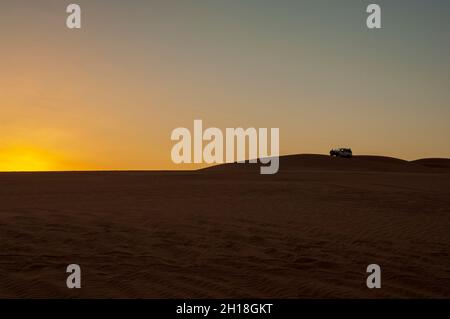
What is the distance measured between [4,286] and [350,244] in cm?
773

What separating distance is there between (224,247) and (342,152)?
64.0 meters

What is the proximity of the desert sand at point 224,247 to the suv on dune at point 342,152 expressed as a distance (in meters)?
52.7

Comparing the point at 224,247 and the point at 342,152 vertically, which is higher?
the point at 342,152

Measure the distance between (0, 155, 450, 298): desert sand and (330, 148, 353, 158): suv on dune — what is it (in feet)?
173

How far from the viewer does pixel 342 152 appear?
Result: 238 feet

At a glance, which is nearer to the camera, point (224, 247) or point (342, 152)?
point (224, 247)

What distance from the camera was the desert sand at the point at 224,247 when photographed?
27.1ft

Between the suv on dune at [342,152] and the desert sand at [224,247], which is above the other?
the suv on dune at [342,152]

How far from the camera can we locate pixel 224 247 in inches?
447

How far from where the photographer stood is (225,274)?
29.8 ft

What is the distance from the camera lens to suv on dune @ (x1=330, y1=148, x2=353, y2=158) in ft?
237

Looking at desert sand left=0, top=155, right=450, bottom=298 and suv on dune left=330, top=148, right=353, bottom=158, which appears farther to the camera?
suv on dune left=330, top=148, right=353, bottom=158
